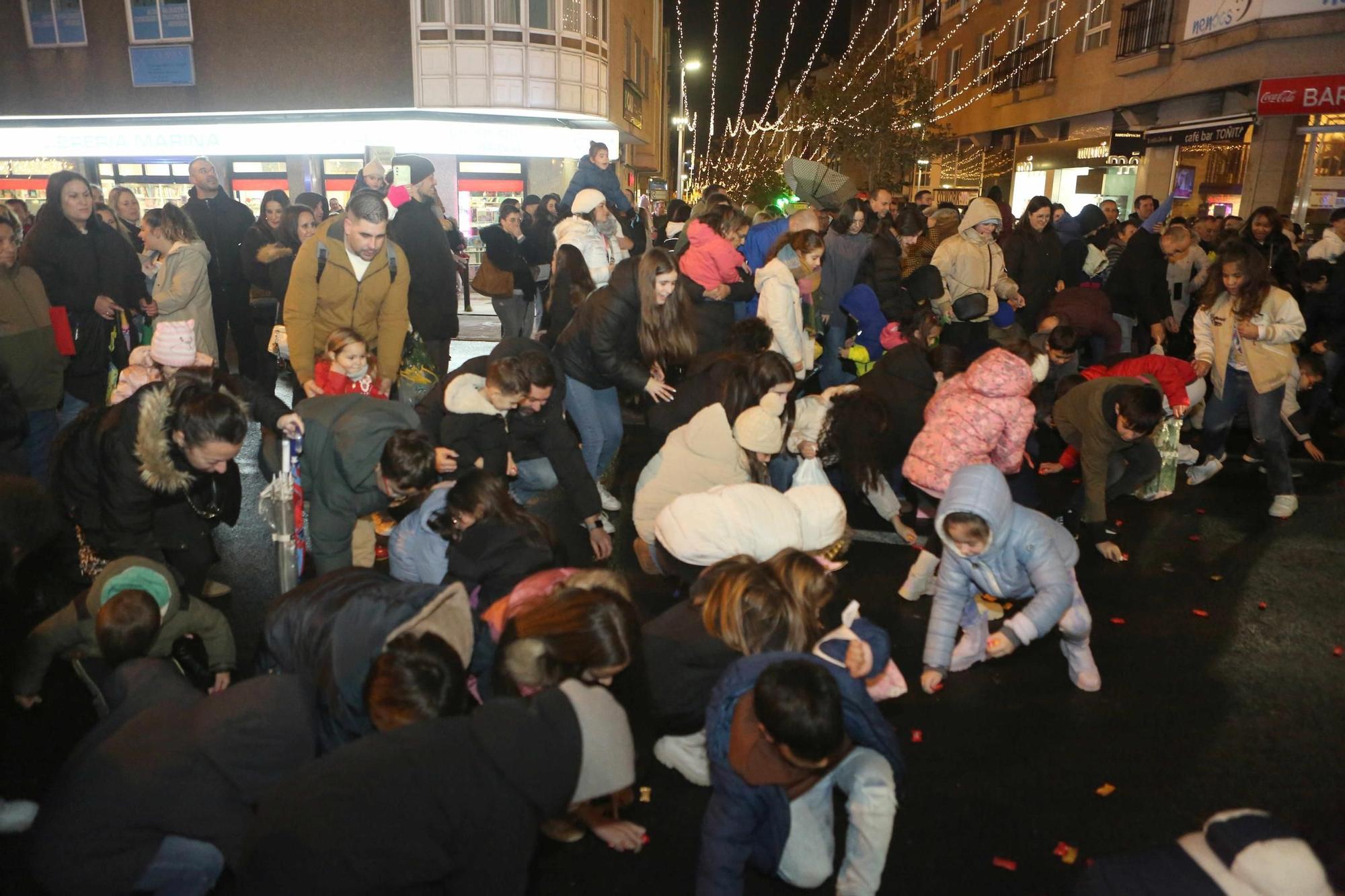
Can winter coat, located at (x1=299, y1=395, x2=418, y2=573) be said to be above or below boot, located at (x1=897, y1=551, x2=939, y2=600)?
above

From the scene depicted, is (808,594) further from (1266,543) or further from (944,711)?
(1266,543)

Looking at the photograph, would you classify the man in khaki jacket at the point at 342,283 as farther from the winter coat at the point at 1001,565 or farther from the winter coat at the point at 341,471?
the winter coat at the point at 1001,565

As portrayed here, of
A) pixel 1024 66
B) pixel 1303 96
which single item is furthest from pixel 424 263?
pixel 1024 66

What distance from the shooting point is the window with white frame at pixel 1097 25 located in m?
23.2

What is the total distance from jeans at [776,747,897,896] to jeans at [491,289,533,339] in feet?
25.9

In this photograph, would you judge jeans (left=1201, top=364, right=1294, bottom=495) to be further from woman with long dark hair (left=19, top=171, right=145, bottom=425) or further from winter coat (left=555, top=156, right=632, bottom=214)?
woman with long dark hair (left=19, top=171, right=145, bottom=425)

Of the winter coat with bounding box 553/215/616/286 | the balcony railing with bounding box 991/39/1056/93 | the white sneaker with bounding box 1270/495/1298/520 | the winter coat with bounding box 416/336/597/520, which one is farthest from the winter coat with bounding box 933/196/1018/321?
the balcony railing with bounding box 991/39/1056/93

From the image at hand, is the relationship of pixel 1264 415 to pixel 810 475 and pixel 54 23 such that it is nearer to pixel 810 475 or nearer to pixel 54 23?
pixel 810 475

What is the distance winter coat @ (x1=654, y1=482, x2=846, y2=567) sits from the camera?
3.99 metres

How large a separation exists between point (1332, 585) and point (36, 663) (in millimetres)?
6684

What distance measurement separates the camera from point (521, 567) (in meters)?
3.63

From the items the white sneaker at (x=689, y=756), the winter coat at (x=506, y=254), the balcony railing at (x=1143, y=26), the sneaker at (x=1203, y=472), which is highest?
the balcony railing at (x=1143, y=26)

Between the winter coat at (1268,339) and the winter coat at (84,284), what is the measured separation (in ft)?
25.4

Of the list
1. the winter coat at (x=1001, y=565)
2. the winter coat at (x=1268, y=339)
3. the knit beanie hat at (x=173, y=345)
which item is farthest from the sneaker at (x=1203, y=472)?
the knit beanie hat at (x=173, y=345)
